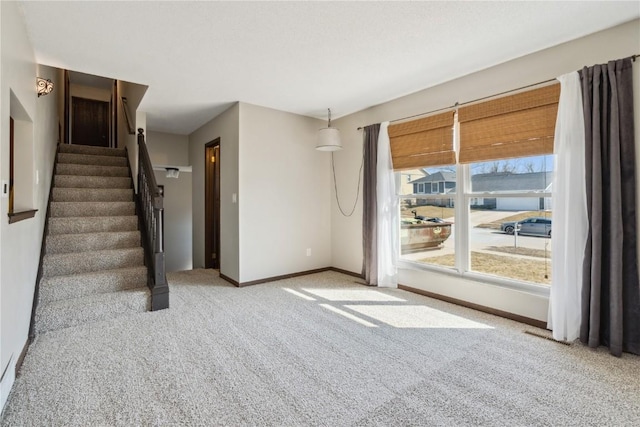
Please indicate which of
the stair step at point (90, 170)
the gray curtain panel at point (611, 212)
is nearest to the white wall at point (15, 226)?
the stair step at point (90, 170)

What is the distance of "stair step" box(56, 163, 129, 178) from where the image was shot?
14.3ft

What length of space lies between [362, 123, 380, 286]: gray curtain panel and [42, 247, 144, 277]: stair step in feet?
9.26

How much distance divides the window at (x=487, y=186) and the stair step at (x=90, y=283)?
10.7ft

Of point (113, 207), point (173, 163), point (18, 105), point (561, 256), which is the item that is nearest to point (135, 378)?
point (18, 105)

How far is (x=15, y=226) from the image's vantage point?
2092mm

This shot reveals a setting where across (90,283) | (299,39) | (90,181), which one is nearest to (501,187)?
(299,39)

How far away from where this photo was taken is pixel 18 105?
2.20 m

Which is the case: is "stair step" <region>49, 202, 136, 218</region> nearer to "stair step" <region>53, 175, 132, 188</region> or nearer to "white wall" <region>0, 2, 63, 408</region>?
"stair step" <region>53, 175, 132, 188</region>

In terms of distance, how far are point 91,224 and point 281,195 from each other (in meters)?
2.36

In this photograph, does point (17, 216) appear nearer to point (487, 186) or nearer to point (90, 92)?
point (487, 186)

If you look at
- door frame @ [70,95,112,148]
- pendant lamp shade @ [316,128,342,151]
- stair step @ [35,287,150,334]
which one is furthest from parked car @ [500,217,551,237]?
door frame @ [70,95,112,148]

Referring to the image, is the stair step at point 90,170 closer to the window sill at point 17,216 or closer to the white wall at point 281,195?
the white wall at point 281,195

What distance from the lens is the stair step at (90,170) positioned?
435 centimetres

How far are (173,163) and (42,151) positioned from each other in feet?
8.87
